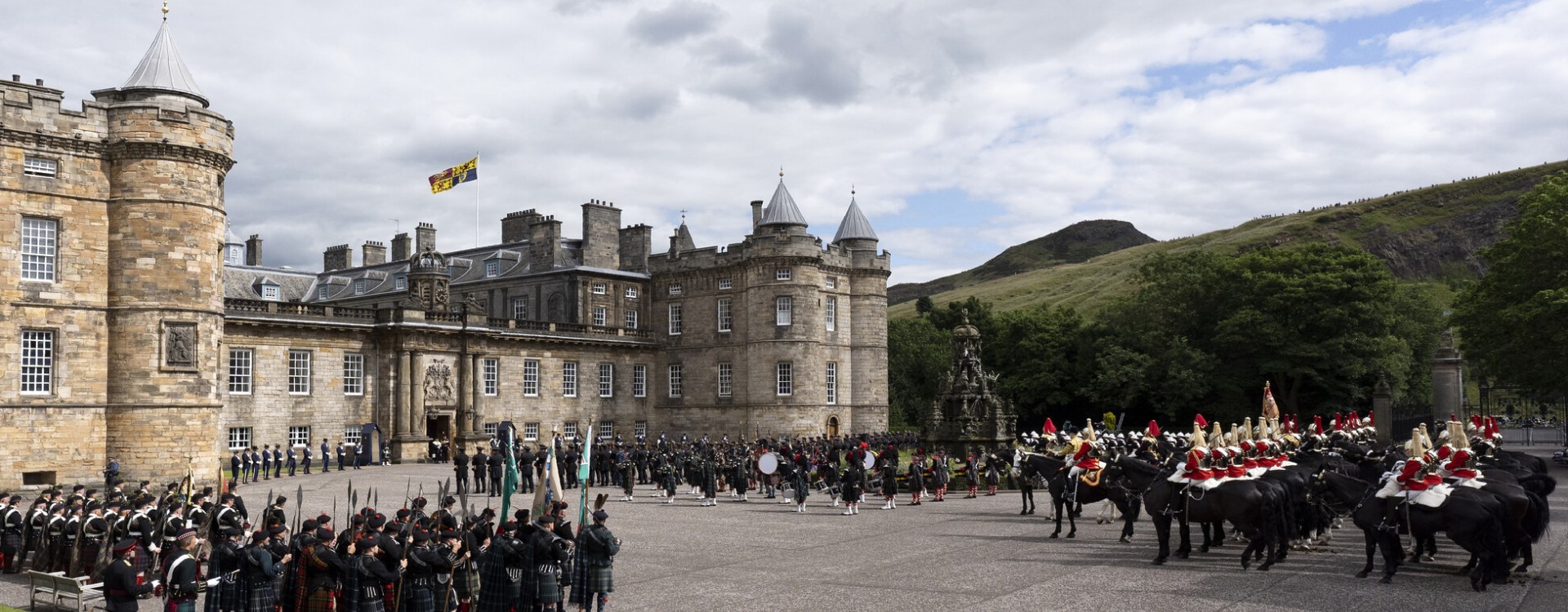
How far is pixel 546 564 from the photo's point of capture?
1276cm

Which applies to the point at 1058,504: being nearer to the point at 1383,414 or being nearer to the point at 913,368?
the point at 1383,414

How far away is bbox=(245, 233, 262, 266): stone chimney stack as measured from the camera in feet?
255

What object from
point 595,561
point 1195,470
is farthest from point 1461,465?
point 595,561

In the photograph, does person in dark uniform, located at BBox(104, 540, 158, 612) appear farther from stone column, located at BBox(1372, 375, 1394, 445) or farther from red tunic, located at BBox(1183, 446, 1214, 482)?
stone column, located at BBox(1372, 375, 1394, 445)

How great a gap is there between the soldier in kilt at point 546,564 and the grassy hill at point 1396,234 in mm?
131467

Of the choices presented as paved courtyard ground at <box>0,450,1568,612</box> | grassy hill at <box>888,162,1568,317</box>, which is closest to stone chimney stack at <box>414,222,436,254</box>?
paved courtyard ground at <box>0,450,1568,612</box>

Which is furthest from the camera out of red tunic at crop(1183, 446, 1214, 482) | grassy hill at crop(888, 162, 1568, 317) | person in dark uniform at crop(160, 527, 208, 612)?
grassy hill at crop(888, 162, 1568, 317)

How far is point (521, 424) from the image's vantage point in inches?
2148

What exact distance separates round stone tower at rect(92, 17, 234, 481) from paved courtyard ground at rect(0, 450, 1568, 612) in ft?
56.5

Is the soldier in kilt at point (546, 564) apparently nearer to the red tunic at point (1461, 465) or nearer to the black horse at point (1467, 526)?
the black horse at point (1467, 526)

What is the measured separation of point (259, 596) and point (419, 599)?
6.03 feet

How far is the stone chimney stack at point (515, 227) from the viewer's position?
226ft

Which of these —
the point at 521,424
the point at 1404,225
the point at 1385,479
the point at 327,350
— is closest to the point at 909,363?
the point at 521,424

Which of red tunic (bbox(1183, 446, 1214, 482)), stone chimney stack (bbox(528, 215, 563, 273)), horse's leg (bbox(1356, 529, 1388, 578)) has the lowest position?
horse's leg (bbox(1356, 529, 1388, 578))
